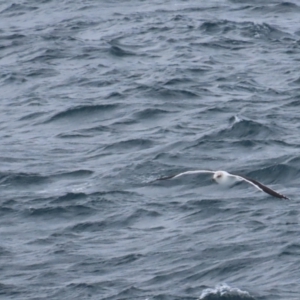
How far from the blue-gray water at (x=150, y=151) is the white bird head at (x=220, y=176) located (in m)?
0.49

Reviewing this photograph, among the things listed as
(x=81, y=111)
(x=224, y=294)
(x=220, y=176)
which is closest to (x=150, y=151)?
(x=220, y=176)

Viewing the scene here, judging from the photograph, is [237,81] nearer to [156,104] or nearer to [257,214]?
[156,104]

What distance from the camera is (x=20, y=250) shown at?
76.5 ft

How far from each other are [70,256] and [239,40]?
61.0 ft

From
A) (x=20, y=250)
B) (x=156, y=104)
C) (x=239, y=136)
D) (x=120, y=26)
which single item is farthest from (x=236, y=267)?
(x=120, y=26)

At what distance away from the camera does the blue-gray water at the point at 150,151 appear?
71.9 feet

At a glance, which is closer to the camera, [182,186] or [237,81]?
[182,186]

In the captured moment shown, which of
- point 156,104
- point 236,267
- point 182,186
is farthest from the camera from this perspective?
point 156,104

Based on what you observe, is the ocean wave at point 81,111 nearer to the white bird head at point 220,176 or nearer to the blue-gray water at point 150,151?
the blue-gray water at point 150,151

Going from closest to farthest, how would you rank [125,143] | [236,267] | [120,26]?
[236,267], [125,143], [120,26]

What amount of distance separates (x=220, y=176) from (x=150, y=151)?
13.7 ft

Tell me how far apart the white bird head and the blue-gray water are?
19.1 inches

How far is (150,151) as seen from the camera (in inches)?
1130

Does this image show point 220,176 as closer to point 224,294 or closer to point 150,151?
point 150,151
